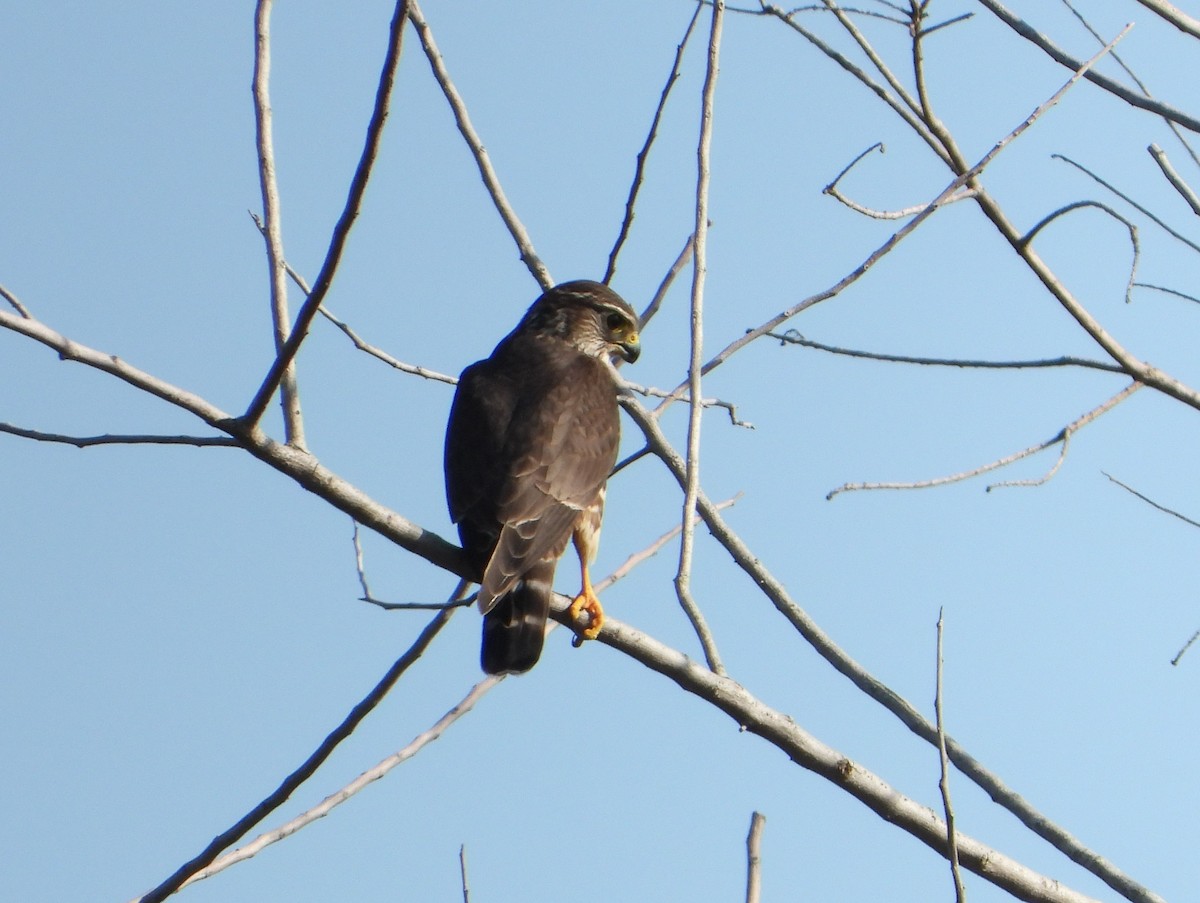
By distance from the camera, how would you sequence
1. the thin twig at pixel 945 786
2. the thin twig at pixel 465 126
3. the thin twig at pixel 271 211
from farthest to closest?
the thin twig at pixel 465 126 < the thin twig at pixel 271 211 < the thin twig at pixel 945 786

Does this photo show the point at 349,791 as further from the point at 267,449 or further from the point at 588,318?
the point at 588,318

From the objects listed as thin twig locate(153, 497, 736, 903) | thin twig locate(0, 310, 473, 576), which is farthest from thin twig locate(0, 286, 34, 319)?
thin twig locate(153, 497, 736, 903)

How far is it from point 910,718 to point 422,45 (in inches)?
84.2

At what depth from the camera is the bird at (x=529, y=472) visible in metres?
3.98

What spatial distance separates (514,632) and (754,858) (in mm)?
1525

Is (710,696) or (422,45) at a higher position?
(422,45)

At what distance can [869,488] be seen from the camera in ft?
12.8

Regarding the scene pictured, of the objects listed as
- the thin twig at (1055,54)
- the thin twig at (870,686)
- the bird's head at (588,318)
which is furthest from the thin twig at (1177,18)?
the bird's head at (588,318)

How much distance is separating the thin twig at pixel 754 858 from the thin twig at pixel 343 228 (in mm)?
1263

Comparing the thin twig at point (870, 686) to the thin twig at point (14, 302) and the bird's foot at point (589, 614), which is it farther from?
the thin twig at point (14, 302)

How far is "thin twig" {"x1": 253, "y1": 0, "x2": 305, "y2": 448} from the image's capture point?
3.16 m

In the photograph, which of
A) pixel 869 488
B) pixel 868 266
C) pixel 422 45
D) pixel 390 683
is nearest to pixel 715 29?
pixel 868 266

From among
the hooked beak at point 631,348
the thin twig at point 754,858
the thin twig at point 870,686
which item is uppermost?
the hooked beak at point 631,348

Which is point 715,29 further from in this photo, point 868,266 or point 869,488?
point 869,488
